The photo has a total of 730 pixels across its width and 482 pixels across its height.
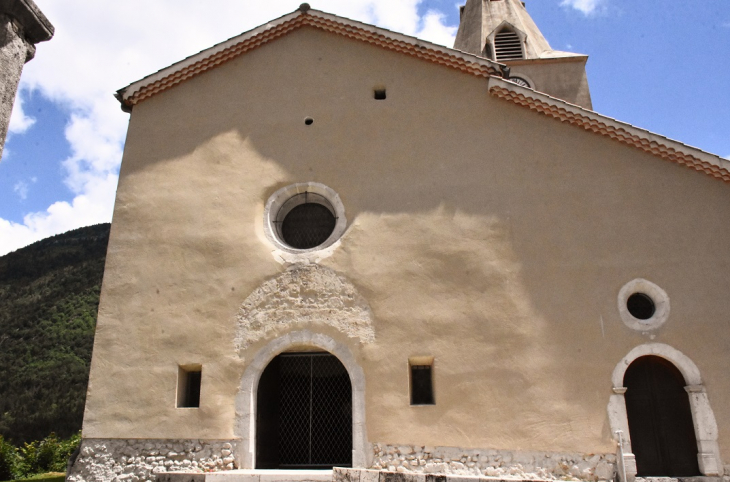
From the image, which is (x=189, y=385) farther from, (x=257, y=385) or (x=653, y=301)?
(x=653, y=301)

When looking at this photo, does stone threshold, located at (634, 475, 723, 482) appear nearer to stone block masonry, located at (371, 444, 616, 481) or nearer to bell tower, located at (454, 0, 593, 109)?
stone block masonry, located at (371, 444, 616, 481)

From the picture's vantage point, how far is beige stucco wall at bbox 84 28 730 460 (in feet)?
28.6

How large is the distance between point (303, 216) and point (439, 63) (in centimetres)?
371

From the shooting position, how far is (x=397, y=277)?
31.5 feet

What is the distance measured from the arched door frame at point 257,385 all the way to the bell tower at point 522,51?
36.4ft

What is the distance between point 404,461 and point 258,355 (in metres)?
2.78

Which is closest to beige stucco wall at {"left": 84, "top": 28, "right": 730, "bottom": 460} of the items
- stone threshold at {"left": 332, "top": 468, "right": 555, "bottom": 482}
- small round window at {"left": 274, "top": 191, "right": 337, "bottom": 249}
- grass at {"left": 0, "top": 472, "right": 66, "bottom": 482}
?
small round window at {"left": 274, "top": 191, "right": 337, "bottom": 249}

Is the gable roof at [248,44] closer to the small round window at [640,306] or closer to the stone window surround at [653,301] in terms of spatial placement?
the stone window surround at [653,301]

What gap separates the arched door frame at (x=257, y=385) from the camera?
8914 millimetres

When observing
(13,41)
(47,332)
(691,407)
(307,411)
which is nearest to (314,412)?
(307,411)

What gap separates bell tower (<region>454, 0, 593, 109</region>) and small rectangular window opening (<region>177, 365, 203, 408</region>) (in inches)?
483

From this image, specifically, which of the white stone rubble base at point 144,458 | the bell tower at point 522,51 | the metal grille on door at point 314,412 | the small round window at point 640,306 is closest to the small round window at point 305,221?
the metal grille on door at point 314,412

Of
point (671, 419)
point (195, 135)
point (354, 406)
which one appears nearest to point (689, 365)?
point (671, 419)

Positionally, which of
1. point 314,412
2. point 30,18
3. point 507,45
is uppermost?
point 507,45
